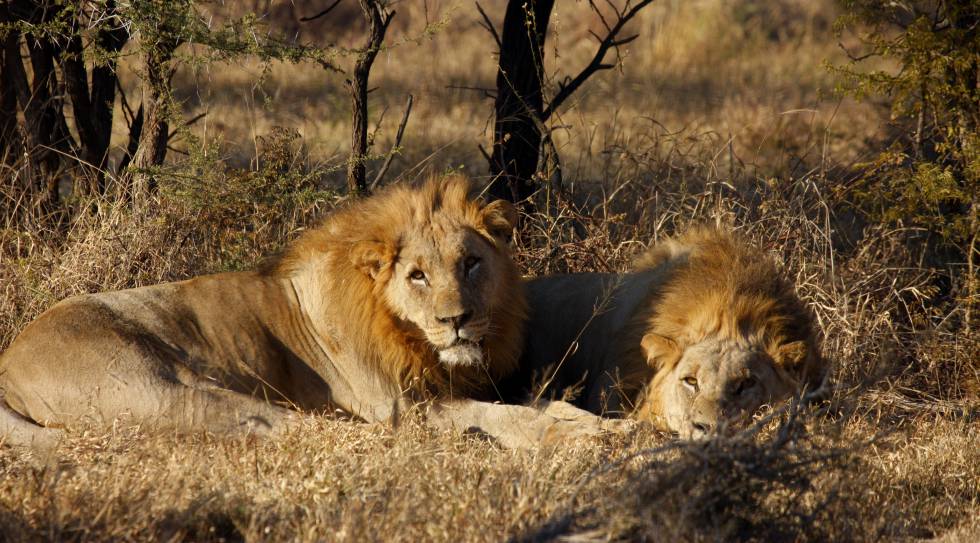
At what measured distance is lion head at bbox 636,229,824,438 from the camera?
481 cm

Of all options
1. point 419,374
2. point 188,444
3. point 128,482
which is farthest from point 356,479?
point 419,374

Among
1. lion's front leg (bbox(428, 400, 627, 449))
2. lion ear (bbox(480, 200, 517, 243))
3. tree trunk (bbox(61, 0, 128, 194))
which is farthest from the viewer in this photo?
tree trunk (bbox(61, 0, 128, 194))

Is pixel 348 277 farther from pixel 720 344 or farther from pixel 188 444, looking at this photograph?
pixel 720 344

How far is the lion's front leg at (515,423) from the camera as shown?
186 inches

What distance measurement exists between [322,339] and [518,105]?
280 cm

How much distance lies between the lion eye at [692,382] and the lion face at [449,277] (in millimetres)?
865

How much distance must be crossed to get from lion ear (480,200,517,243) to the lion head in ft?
2.55

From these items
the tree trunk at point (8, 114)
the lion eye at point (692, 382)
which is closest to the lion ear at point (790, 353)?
the lion eye at point (692, 382)

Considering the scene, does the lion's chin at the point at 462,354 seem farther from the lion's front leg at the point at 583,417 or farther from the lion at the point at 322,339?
the lion's front leg at the point at 583,417

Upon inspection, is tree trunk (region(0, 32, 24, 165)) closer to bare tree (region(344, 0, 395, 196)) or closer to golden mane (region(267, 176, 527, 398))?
bare tree (region(344, 0, 395, 196))

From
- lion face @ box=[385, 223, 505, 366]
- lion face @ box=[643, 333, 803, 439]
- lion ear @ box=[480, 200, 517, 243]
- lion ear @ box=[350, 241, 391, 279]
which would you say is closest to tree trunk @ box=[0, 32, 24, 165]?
lion ear @ box=[350, 241, 391, 279]

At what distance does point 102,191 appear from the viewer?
7.44m

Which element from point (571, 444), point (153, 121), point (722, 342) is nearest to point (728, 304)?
point (722, 342)

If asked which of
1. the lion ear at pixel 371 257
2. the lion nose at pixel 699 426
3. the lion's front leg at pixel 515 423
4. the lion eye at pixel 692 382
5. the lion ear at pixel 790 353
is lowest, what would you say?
the lion's front leg at pixel 515 423
